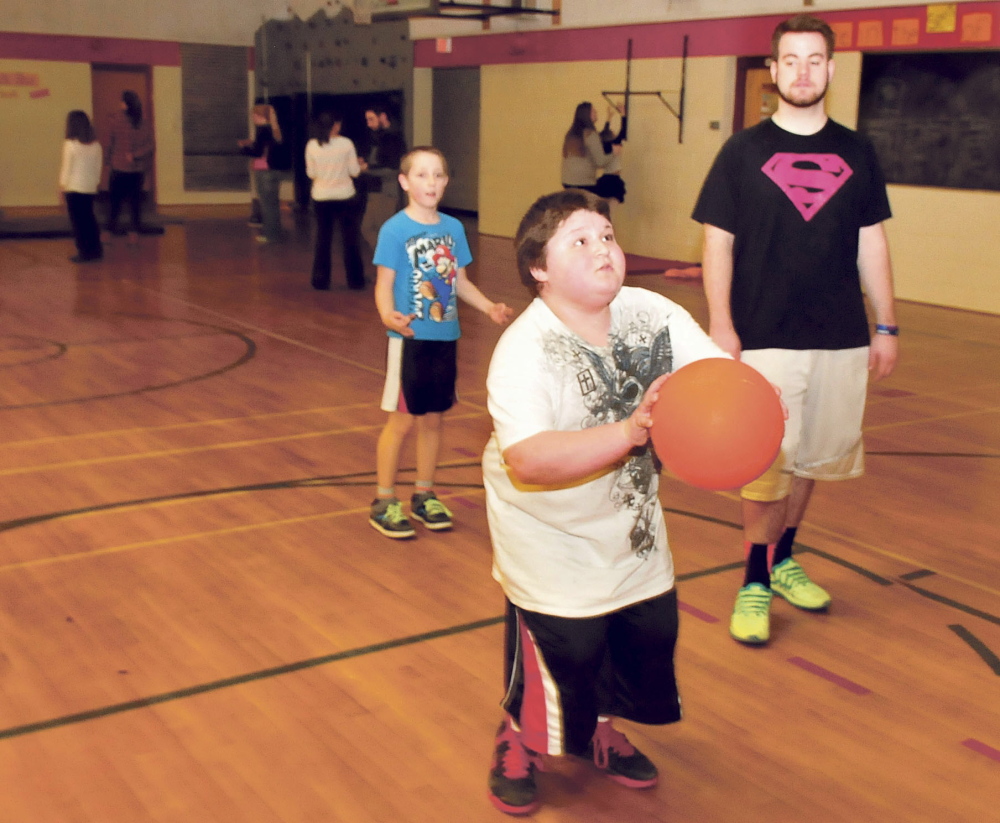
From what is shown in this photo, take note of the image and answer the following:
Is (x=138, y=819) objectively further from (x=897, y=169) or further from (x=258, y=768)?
(x=897, y=169)

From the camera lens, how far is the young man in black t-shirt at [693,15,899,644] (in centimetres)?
285

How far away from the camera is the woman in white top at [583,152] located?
11.0 m

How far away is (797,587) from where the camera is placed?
10.9 ft

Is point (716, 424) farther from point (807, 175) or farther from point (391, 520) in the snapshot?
point (391, 520)

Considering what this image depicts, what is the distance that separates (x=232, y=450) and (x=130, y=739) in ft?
7.92

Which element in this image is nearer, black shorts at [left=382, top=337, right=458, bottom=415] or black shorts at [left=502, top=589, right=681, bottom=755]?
black shorts at [left=502, top=589, right=681, bottom=755]

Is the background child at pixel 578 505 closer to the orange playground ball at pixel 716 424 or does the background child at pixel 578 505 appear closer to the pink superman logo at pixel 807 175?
the orange playground ball at pixel 716 424

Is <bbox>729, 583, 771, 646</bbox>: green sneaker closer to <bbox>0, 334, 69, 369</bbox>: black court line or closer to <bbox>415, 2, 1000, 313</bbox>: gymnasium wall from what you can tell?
<bbox>0, 334, 69, 369</bbox>: black court line

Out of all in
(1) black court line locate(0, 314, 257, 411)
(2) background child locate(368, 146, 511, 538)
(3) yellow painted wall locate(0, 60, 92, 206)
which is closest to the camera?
(2) background child locate(368, 146, 511, 538)

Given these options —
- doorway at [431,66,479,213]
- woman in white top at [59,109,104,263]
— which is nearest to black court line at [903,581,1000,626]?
woman in white top at [59,109,104,263]

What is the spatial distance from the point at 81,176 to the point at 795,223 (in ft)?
29.4

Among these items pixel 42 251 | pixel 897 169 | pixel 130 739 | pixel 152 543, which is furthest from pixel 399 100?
pixel 130 739

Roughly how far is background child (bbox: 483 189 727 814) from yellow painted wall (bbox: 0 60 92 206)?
52.4 feet

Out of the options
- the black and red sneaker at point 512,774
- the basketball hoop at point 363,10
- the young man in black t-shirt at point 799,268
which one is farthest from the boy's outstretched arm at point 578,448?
the basketball hoop at point 363,10
